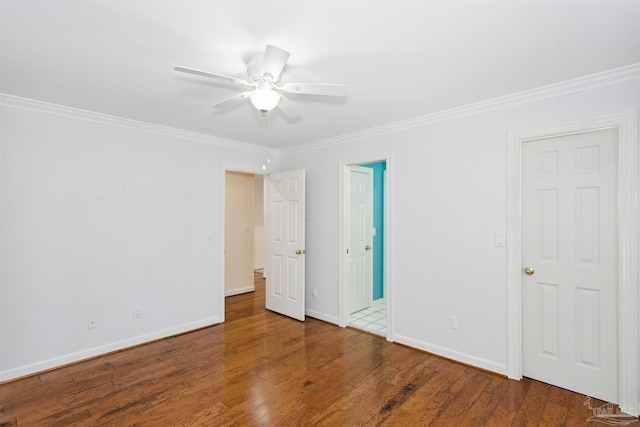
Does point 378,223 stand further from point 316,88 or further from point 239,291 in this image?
point 316,88

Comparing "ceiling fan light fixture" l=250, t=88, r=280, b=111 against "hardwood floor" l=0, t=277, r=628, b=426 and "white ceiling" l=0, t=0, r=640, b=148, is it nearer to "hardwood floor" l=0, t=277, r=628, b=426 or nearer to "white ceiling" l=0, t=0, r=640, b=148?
"white ceiling" l=0, t=0, r=640, b=148

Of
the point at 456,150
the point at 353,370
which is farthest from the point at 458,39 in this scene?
the point at 353,370

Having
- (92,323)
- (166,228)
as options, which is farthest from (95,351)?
(166,228)

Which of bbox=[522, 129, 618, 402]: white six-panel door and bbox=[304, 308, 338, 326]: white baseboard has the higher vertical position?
bbox=[522, 129, 618, 402]: white six-panel door

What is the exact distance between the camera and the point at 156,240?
11.9 ft

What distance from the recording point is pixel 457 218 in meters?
3.06

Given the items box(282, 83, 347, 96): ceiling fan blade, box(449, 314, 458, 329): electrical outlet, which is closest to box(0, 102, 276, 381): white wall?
box(282, 83, 347, 96): ceiling fan blade

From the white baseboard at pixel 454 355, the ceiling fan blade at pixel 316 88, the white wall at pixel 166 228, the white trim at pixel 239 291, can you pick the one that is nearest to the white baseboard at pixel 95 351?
the white wall at pixel 166 228

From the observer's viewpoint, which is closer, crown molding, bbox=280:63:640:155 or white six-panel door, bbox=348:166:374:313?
crown molding, bbox=280:63:640:155

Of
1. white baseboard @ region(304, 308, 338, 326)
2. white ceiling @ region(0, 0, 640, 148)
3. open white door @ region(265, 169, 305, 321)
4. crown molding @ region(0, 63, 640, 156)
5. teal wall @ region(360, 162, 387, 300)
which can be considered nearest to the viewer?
white ceiling @ region(0, 0, 640, 148)

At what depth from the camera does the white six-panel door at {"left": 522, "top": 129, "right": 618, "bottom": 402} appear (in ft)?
7.77

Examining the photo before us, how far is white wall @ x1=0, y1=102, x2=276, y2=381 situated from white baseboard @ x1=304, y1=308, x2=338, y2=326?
1.20 meters

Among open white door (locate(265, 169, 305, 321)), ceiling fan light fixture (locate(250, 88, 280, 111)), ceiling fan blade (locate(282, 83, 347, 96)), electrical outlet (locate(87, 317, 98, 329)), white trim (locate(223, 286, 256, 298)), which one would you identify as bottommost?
white trim (locate(223, 286, 256, 298))

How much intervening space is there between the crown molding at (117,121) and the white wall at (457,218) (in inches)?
66.9
